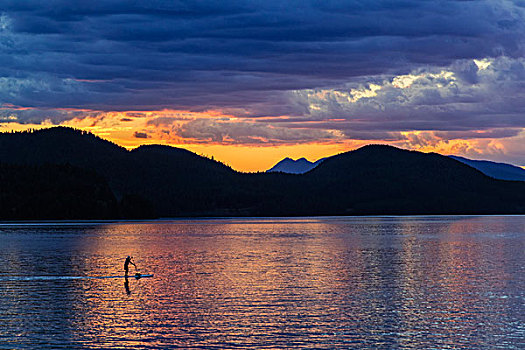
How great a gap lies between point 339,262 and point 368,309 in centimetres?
5374

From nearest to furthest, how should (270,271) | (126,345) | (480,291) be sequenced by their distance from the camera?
(126,345) → (480,291) → (270,271)

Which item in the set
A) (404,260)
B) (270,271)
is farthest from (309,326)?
(404,260)

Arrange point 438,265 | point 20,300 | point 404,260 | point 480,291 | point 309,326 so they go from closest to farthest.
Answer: point 309,326 → point 20,300 → point 480,291 → point 438,265 → point 404,260

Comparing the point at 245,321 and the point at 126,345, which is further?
the point at 245,321

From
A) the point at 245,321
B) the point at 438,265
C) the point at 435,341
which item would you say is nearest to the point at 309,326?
the point at 245,321

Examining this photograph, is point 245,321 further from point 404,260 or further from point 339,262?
point 404,260

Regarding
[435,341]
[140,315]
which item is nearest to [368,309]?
[435,341]

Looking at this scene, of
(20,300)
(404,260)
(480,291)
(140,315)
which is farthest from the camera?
(404,260)

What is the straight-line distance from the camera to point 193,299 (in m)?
74.9

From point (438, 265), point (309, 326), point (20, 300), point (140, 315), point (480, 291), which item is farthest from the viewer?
point (438, 265)

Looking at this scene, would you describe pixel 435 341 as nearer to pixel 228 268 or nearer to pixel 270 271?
pixel 270 271

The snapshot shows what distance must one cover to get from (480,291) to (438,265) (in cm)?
3529

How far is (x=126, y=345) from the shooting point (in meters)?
52.2

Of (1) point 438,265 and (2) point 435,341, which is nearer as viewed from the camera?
(2) point 435,341
